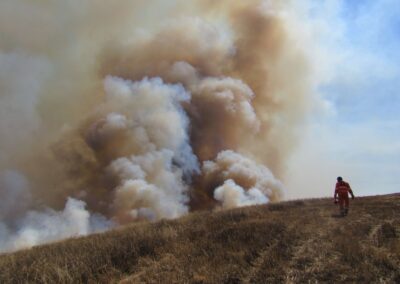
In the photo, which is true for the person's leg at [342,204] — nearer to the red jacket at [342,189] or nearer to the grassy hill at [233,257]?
the red jacket at [342,189]

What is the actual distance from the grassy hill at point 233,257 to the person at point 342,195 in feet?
13.0

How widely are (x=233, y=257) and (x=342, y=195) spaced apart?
1270cm

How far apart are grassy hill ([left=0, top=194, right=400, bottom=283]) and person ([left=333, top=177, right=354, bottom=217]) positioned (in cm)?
396

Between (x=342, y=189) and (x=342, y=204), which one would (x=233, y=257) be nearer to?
(x=342, y=204)

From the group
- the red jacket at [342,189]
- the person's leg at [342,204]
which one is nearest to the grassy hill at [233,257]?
the person's leg at [342,204]

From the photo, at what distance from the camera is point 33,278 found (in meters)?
11.3

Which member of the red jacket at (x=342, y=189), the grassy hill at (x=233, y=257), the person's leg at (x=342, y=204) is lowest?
the grassy hill at (x=233, y=257)

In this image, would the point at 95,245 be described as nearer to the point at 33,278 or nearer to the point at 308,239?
the point at 33,278

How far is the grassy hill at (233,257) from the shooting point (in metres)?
9.65

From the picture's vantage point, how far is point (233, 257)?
11.3 m

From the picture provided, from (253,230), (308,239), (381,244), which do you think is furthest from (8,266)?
(381,244)

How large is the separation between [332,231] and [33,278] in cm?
1026

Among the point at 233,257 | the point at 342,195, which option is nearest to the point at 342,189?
the point at 342,195

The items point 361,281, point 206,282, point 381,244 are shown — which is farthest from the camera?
point 381,244
